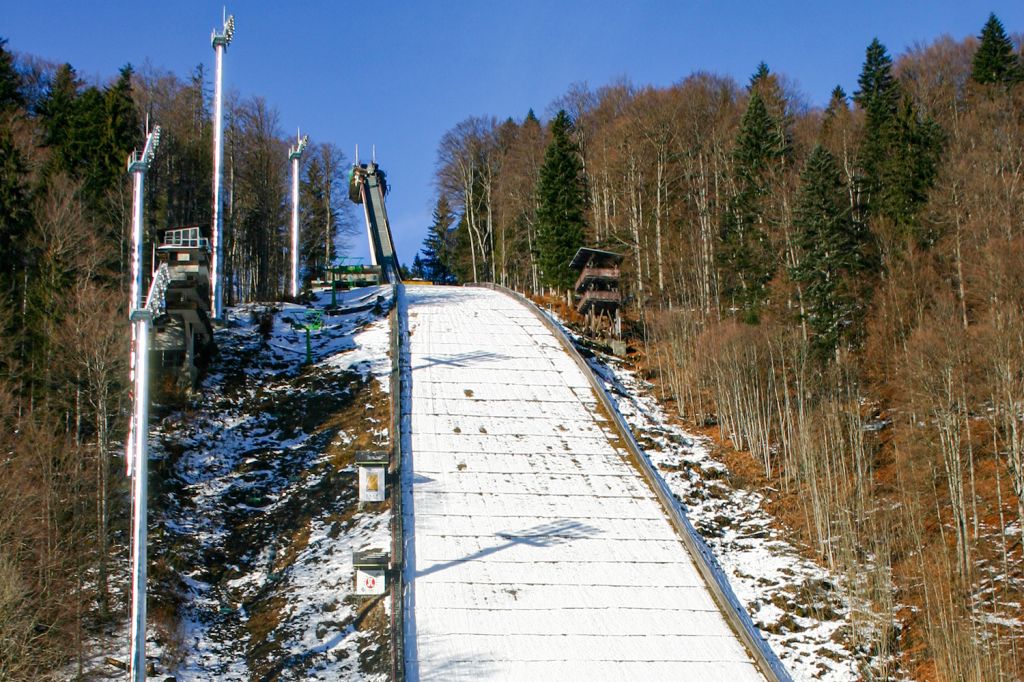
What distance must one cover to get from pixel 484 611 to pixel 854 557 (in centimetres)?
852

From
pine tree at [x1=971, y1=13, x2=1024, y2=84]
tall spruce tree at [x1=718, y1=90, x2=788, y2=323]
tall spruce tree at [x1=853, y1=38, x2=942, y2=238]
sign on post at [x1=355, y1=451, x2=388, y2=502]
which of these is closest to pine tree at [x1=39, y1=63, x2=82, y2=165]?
sign on post at [x1=355, y1=451, x2=388, y2=502]

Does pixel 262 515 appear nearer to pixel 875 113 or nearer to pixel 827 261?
pixel 827 261

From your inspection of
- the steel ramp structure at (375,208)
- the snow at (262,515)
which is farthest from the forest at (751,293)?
the steel ramp structure at (375,208)

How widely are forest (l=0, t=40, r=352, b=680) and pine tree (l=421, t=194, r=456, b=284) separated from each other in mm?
34057

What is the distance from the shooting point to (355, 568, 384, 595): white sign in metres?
23.4

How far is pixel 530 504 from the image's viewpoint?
2833cm

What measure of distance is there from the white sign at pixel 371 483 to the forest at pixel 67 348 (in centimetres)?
582

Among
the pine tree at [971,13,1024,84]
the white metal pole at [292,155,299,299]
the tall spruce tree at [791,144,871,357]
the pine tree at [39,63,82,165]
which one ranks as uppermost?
the pine tree at [971,13,1024,84]

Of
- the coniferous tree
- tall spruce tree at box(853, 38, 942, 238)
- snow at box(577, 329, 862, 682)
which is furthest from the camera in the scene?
the coniferous tree

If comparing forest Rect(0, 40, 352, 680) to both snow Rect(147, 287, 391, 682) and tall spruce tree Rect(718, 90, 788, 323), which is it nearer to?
snow Rect(147, 287, 391, 682)

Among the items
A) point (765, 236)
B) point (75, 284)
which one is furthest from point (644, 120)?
point (75, 284)

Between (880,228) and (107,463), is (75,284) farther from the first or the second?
(880,228)

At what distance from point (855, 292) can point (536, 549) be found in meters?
17.5

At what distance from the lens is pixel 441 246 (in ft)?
291
